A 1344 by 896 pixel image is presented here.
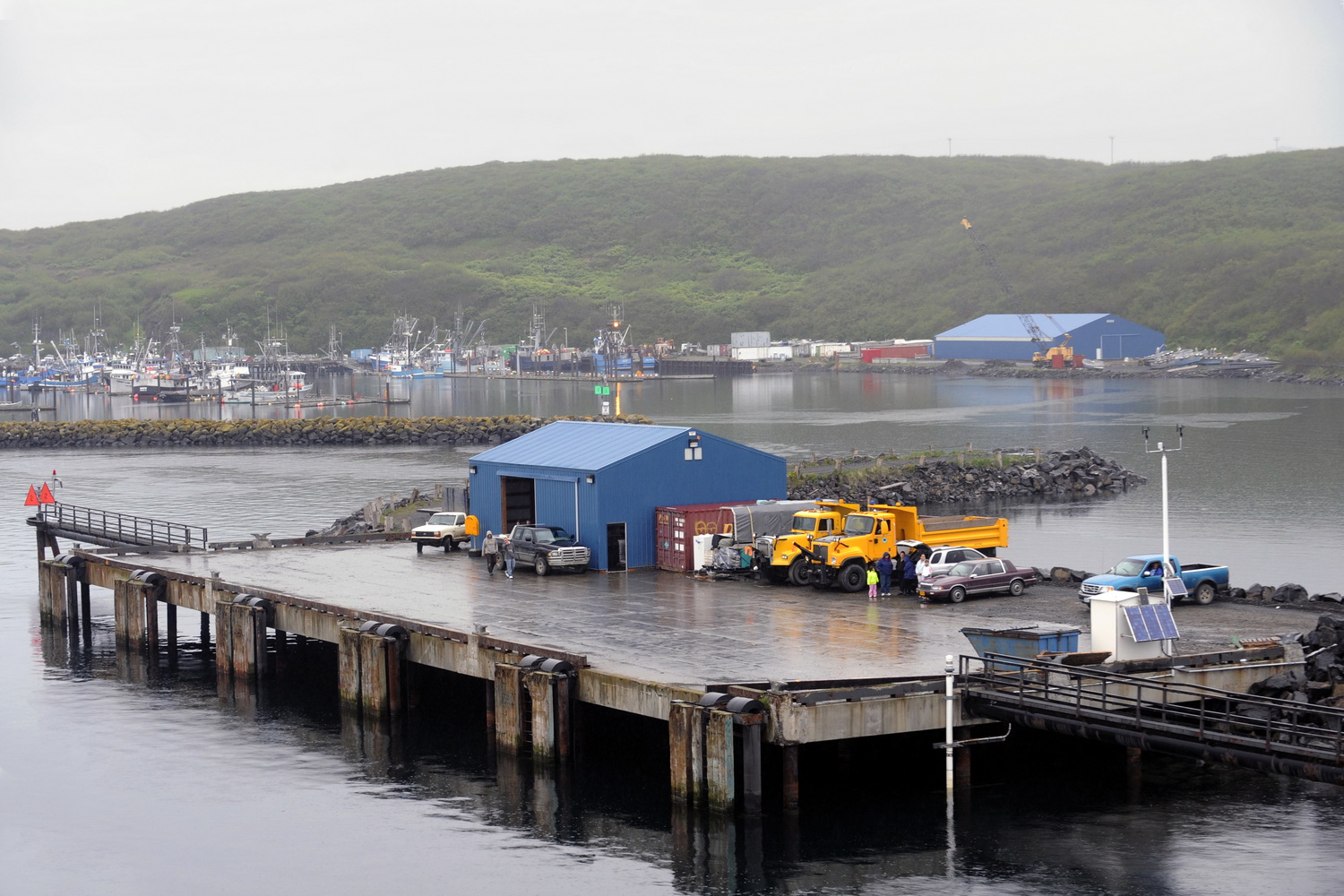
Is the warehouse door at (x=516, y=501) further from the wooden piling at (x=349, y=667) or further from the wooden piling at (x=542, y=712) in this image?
the wooden piling at (x=542, y=712)

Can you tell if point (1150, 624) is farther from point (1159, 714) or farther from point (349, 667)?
point (349, 667)

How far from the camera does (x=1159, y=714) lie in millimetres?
26375

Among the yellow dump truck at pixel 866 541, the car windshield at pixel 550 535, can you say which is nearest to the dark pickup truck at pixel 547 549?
the car windshield at pixel 550 535

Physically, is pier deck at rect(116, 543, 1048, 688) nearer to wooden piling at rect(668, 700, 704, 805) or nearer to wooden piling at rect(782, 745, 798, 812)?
wooden piling at rect(668, 700, 704, 805)

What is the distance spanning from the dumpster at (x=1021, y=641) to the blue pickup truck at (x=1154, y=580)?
7.14 m

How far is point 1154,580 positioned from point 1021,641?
31.9 feet

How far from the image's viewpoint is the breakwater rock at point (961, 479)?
75625 millimetres

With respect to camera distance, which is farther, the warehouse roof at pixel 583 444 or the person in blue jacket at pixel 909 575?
the warehouse roof at pixel 583 444

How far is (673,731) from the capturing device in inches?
1054

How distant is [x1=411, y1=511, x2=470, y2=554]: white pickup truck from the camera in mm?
46219

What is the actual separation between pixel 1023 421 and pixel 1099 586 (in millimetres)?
104538

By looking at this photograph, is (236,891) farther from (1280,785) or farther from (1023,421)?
(1023,421)

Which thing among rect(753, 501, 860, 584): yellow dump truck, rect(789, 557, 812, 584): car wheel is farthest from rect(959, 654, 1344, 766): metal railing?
rect(753, 501, 860, 584): yellow dump truck

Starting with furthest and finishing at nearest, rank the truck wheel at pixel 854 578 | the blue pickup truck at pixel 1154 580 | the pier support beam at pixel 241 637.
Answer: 1. the truck wheel at pixel 854 578
2. the pier support beam at pixel 241 637
3. the blue pickup truck at pixel 1154 580
